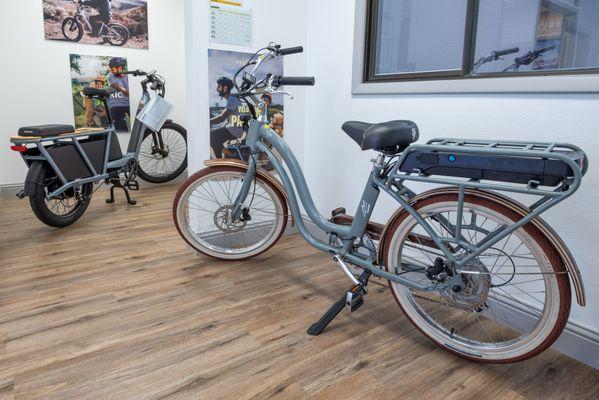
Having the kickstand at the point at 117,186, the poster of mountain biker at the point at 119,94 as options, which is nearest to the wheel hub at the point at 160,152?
the poster of mountain biker at the point at 119,94

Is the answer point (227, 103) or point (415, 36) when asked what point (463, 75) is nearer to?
point (415, 36)

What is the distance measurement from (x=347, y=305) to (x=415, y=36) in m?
1.54

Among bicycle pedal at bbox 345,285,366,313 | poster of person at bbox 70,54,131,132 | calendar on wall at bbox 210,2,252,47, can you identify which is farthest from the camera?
poster of person at bbox 70,54,131,132

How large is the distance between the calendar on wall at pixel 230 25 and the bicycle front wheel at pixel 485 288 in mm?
1424

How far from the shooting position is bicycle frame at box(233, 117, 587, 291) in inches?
46.4

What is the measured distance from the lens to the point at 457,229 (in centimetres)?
137

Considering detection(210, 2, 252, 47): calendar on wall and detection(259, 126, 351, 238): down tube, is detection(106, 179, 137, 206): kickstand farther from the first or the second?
detection(259, 126, 351, 238): down tube

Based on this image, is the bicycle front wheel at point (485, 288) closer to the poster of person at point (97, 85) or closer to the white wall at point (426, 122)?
the white wall at point (426, 122)

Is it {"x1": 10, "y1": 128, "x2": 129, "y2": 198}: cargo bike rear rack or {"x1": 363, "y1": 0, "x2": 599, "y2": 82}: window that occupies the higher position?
{"x1": 363, "y1": 0, "x2": 599, "y2": 82}: window

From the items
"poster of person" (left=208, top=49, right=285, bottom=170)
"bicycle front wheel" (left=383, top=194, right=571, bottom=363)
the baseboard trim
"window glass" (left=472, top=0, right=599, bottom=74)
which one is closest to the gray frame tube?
"poster of person" (left=208, top=49, right=285, bottom=170)

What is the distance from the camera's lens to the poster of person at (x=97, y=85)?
380 cm

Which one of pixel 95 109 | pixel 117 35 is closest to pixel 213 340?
pixel 95 109

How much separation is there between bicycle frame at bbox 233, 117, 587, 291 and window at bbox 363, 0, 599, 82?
529mm

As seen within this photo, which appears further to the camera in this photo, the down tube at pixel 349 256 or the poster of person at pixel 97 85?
the poster of person at pixel 97 85
